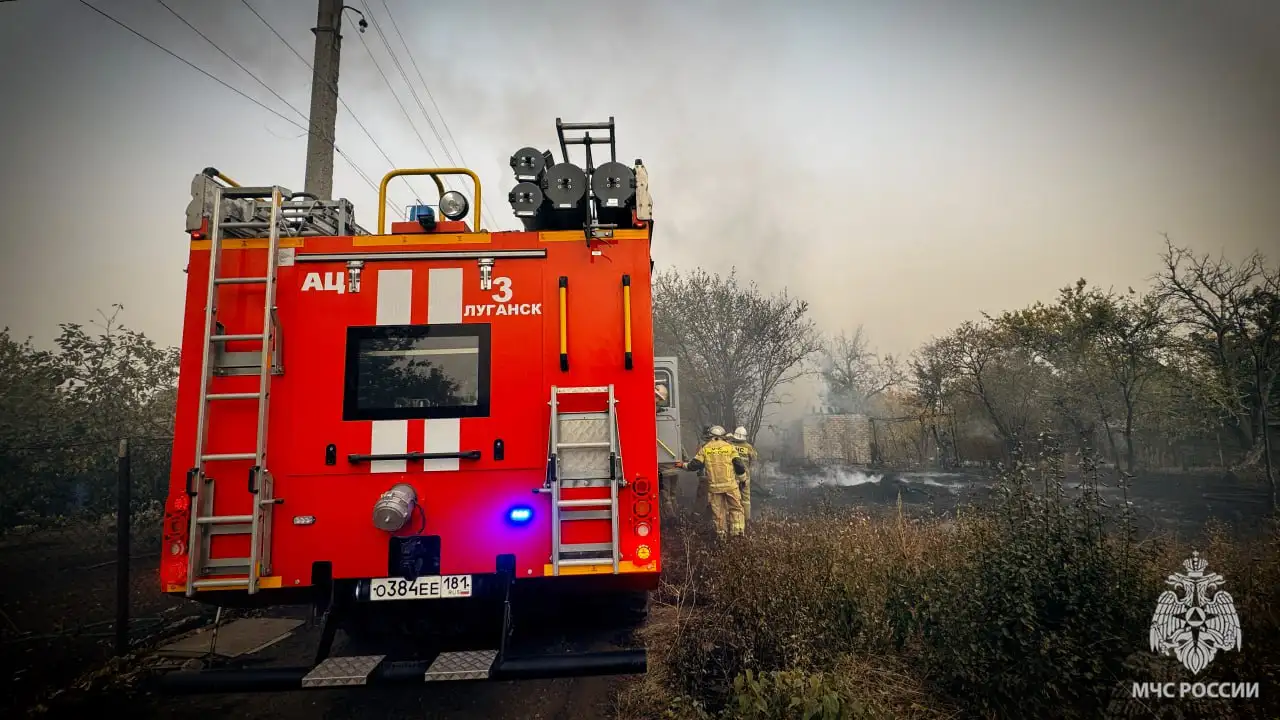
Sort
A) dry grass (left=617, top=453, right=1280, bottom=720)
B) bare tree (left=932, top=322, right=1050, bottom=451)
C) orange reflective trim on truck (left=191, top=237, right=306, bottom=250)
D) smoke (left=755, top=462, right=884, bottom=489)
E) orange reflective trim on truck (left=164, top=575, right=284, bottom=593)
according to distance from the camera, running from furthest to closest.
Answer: smoke (left=755, top=462, right=884, bottom=489)
bare tree (left=932, top=322, right=1050, bottom=451)
orange reflective trim on truck (left=191, top=237, right=306, bottom=250)
orange reflective trim on truck (left=164, top=575, right=284, bottom=593)
dry grass (left=617, top=453, right=1280, bottom=720)

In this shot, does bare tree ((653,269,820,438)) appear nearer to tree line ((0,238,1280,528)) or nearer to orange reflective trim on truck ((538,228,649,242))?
tree line ((0,238,1280,528))

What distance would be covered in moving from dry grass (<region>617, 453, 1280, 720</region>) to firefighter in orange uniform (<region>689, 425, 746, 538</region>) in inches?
150

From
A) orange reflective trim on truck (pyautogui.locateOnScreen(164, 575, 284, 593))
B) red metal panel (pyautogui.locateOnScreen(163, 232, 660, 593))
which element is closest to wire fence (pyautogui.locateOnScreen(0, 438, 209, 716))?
orange reflective trim on truck (pyautogui.locateOnScreen(164, 575, 284, 593))

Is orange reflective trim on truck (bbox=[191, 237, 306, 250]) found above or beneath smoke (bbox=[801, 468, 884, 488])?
above

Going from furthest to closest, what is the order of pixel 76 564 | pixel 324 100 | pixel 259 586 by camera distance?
pixel 324 100 < pixel 76 564 < pixel 259 586

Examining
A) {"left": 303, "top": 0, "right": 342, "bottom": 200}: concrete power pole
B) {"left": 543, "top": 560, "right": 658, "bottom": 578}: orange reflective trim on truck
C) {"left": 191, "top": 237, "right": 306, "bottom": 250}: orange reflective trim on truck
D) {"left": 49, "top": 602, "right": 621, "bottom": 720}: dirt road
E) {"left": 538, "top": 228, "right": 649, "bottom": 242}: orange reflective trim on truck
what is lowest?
{"left": 49, "top": 602, "right": 621, "bottom": 720}: dirt road

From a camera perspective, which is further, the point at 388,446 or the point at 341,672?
the point at 388,446

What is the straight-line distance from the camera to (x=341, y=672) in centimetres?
329

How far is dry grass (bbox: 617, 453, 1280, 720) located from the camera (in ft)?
11.0

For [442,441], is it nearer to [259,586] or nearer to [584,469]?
[584,469]

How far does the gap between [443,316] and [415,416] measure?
71 cm

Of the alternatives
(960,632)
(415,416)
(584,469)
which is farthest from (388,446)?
(960,632)

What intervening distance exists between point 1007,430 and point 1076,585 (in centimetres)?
1306

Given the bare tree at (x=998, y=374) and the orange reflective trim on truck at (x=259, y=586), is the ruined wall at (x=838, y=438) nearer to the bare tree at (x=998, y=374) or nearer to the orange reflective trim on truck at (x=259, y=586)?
the bare tree at (x=998, y=374)
